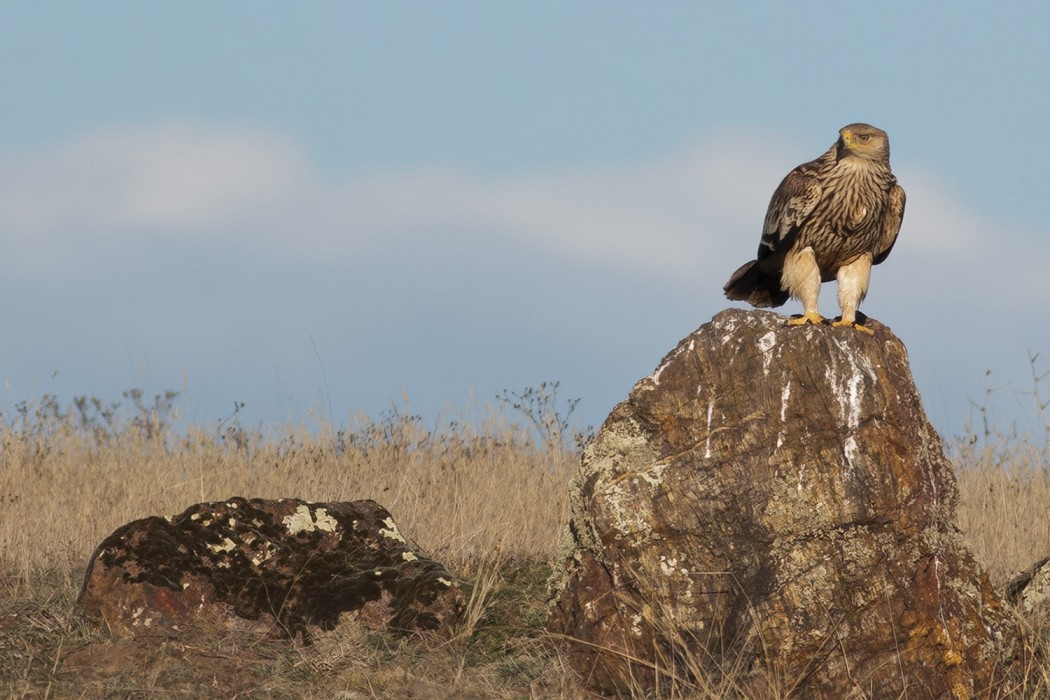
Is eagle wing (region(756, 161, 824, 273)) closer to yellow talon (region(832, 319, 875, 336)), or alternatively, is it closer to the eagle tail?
the eagle tail

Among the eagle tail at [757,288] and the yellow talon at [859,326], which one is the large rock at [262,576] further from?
the eagle tail at [757,288]

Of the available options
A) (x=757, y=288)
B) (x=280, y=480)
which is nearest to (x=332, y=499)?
(x=280, y=480)

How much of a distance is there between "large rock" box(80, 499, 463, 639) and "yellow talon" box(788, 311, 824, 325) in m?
2.17

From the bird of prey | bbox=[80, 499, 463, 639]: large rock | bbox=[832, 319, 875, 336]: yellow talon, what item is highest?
the bird of prey

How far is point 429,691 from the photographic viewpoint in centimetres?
506

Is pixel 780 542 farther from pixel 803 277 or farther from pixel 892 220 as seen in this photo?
pixel 892 220

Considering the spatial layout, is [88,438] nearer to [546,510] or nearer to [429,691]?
[546,510]

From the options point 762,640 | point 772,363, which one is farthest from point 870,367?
point 762,640

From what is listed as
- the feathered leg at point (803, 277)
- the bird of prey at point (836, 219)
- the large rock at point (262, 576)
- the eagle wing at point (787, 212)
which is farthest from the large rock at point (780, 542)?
the eagle wing at point (787, 212)

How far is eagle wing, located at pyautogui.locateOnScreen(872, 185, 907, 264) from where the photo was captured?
675 centimetres

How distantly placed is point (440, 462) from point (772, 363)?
5443 mm

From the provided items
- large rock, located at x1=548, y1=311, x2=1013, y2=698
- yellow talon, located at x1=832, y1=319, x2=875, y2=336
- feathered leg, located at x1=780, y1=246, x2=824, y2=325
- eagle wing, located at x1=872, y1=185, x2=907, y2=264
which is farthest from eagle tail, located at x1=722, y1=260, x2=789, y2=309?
large rock, located at x1=548, y1=311, x2=1013, y2=698

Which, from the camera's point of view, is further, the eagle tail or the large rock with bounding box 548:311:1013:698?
the eagle tail

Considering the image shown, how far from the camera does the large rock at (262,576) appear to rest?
577 centimetres
